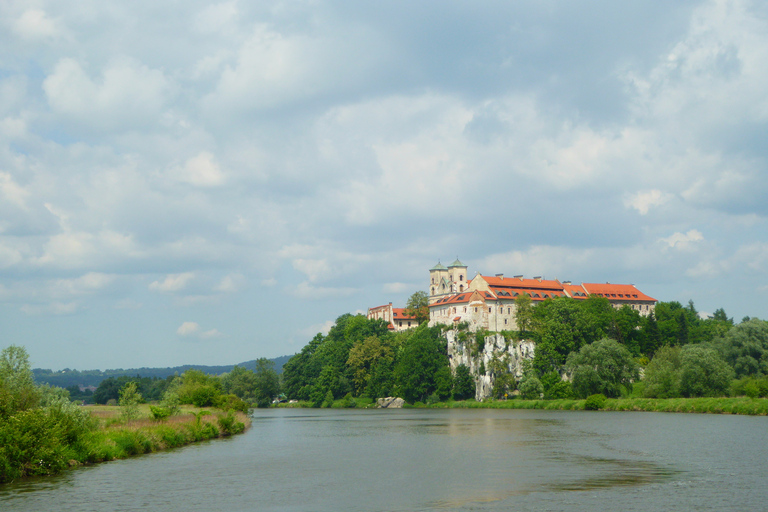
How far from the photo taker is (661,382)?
81000mm

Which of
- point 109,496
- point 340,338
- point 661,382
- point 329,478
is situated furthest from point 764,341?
point 340,338

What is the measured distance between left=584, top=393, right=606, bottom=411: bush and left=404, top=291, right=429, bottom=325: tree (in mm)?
71517

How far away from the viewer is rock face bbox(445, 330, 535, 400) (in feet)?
388

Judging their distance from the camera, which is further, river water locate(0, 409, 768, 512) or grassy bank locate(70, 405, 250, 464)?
grassy bank locate(70, 405, 250, 464)

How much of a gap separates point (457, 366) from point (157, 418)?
285ft

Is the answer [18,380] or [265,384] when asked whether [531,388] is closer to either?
[265,384]

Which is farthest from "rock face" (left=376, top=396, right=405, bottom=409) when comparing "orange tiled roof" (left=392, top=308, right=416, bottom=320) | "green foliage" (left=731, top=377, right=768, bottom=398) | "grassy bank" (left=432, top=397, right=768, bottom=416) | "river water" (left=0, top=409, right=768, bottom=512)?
"river water" (left=0, top=409, right=768, bottom=512)

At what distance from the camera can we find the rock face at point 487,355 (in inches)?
4656

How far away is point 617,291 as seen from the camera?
15100 centimetres

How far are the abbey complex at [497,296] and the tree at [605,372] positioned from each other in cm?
3972

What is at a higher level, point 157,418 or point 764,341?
point 764,341

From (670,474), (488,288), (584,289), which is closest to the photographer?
(670,474)

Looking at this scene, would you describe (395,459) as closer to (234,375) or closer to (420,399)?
(420,399)

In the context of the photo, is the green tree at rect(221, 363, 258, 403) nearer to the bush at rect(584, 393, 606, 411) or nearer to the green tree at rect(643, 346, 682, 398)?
the bush at rect(584, 393, 606, 411)
